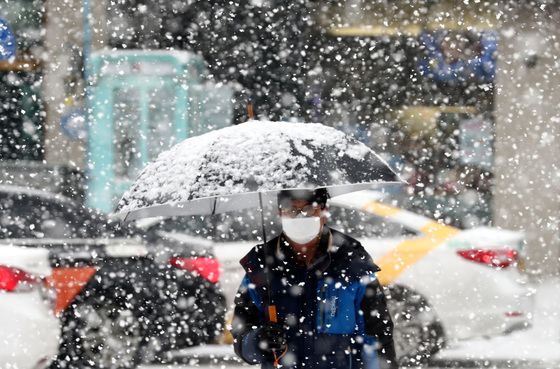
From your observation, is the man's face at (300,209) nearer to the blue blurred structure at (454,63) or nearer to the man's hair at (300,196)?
the man's hair at (300,196)

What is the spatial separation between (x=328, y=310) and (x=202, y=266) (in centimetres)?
378

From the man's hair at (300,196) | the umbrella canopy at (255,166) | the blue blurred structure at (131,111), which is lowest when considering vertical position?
the man's hair at (300,196)

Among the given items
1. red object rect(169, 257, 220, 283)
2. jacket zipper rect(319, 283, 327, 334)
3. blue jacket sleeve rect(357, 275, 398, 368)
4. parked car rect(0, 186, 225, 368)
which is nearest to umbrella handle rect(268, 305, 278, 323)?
jacket zipper rect(319, 283, 327, 334)

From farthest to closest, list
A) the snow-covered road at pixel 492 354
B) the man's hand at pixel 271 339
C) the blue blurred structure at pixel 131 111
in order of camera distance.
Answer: the blue blurred structure at pixel 131 111, the snow-covered road at pixel 492 354, the man's hand at pixel 271 339

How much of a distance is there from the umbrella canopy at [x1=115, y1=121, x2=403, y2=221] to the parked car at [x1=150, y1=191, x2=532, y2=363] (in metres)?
3.73

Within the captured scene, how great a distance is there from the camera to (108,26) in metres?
13.9

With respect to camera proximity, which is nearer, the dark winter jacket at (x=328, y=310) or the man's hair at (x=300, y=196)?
the dark winter jacket at (x=328, y=310)

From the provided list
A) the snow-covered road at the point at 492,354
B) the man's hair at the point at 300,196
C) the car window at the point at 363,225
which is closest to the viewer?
the man's hair at the point at 300,196

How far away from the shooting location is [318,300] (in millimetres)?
3336

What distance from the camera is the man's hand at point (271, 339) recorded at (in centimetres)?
318

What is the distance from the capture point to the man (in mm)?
3342

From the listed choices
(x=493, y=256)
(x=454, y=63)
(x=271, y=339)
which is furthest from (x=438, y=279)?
(x=454, y=63)

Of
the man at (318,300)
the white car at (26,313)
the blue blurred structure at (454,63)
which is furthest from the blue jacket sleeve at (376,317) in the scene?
the blue blurred structure at (454,63)

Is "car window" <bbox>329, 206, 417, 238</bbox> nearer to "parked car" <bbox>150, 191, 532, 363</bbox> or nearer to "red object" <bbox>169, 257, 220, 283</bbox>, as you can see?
"parked car" <bbox>150, 191, 532, 363</bbox>
